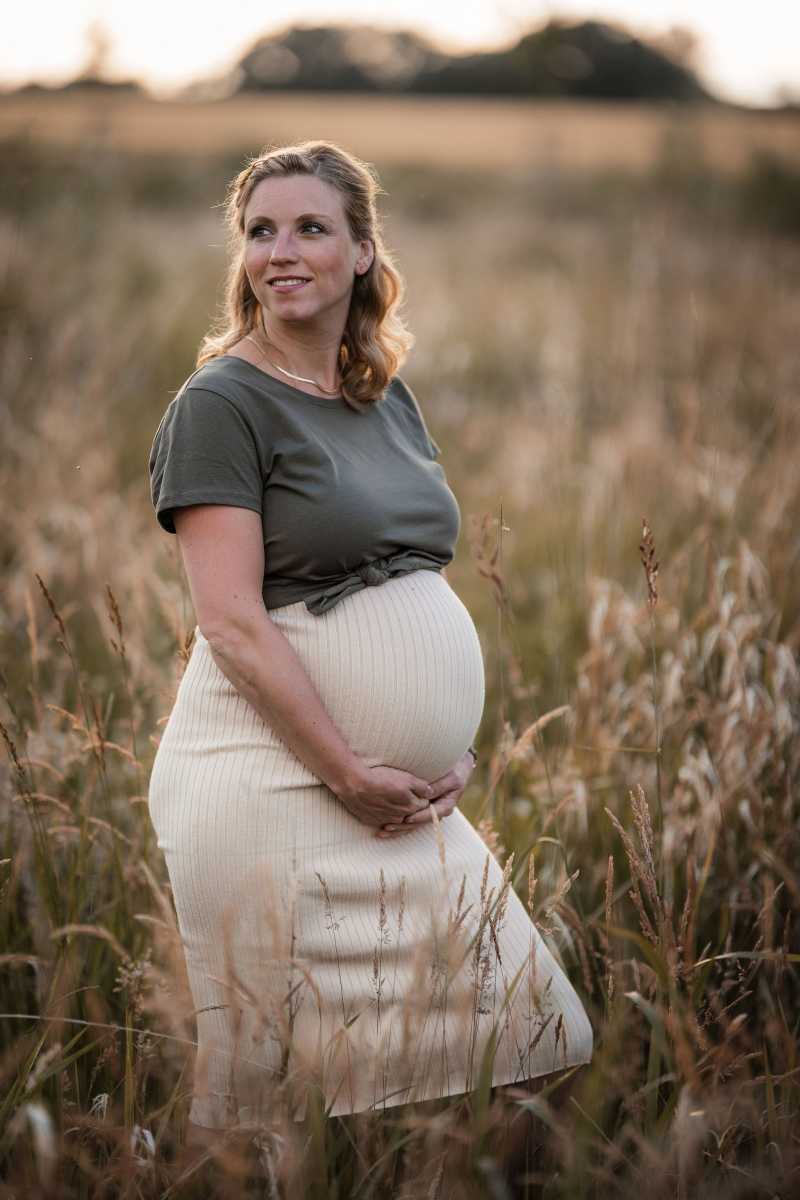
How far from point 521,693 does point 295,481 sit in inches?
37.9

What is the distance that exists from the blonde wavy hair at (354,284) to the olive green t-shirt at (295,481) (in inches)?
5.9

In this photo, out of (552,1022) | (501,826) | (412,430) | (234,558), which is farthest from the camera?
(501,826)

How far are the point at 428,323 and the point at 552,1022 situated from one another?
29.5ft

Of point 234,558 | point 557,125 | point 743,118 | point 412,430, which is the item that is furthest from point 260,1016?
point 557,125

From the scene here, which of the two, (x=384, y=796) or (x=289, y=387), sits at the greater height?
(x=289, y=387)

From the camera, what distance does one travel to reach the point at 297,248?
1.98 meters

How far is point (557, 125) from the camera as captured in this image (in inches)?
917

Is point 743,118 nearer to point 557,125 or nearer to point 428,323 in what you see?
point 557,125

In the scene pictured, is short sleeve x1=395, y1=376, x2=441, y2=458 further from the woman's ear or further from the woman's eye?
the woman's eye

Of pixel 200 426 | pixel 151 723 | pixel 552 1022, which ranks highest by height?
pixel 200 426

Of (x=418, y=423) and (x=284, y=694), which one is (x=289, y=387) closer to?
(x=418, y=423)

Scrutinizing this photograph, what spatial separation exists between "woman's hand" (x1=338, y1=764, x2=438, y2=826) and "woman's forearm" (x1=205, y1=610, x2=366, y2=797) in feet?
0.06

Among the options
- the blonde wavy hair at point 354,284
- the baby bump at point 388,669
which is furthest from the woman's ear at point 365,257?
the baby bump at point 388,669

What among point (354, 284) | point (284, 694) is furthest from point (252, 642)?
point (354, 284)
